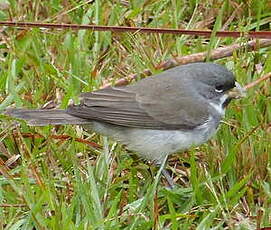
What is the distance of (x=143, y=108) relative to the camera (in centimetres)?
495

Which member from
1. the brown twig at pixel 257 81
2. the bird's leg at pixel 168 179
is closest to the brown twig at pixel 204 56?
the brown twig at pixel 257 81

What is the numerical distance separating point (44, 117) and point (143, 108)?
0.57 meters

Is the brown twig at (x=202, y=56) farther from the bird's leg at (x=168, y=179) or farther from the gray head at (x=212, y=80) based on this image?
the bird's leg at (x=168, y=179)

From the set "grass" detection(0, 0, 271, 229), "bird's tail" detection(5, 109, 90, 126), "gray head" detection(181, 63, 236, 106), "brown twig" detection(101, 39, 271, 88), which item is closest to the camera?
"grass" detection(0, 0, 271, 229)

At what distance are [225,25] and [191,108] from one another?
4.96 ft

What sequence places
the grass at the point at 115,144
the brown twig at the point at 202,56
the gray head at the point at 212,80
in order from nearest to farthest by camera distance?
the grass at the point at 115,144 → the gray head at the point at 212,80 → the brown twig at the point at 202,56

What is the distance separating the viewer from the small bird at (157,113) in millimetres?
4883

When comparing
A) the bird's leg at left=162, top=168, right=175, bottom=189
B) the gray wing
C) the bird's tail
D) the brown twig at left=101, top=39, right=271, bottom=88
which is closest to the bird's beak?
the gray wing

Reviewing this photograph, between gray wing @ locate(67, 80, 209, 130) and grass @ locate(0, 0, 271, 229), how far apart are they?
205 mm

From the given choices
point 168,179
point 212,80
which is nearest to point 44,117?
point 168,179

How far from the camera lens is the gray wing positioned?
488cm

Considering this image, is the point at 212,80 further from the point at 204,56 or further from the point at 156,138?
the point at 204,56

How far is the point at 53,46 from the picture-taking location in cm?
607

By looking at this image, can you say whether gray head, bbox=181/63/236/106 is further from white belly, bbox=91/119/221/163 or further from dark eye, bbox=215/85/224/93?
white belly, bbox=91/119/221/163
